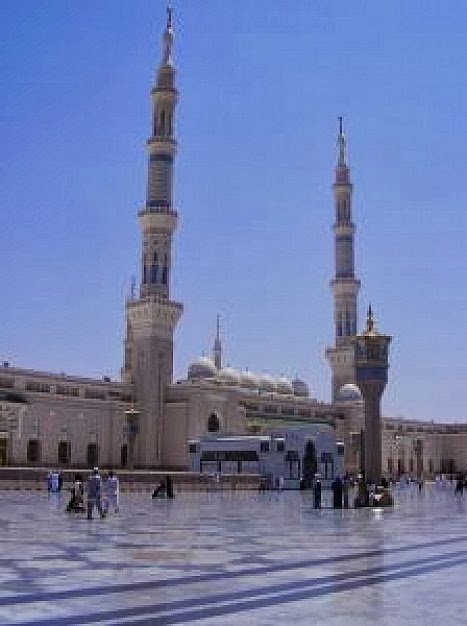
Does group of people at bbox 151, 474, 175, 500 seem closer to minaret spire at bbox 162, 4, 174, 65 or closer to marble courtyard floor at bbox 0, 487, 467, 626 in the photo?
marble courtyard floor at bbox 0, 487, 467, 626

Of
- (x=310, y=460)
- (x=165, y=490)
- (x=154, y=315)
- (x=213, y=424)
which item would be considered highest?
(x=154, y=315)

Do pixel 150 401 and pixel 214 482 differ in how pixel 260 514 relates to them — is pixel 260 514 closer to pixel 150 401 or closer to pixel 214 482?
pixel 214 482

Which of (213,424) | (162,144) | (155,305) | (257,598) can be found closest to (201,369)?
(213,424)

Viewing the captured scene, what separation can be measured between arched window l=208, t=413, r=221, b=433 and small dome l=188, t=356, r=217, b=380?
3689mm

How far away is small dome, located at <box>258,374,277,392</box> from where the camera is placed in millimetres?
69875

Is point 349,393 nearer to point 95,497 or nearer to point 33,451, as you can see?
point 33,451

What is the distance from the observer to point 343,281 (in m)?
66.1

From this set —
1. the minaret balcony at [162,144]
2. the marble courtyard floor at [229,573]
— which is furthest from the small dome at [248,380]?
the marble courtyard floor at [229,573]

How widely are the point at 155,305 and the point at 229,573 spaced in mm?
42578

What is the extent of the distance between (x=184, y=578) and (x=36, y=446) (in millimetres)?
39013

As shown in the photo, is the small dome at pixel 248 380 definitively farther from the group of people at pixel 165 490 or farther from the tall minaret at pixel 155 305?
the group of people at pixel 165 490

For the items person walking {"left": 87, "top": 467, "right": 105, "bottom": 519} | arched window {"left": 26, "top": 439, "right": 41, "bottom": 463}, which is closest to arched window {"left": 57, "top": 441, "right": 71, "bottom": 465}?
arched window {"left": 26, "top": 439, "right": 41, "bottom": 463}

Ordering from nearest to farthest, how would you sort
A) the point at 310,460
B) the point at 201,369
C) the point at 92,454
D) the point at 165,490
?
the point at 165,490
the point at 92,454
the point at 310,460
the point at 201,369

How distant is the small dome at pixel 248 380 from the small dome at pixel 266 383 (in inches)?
23.5
